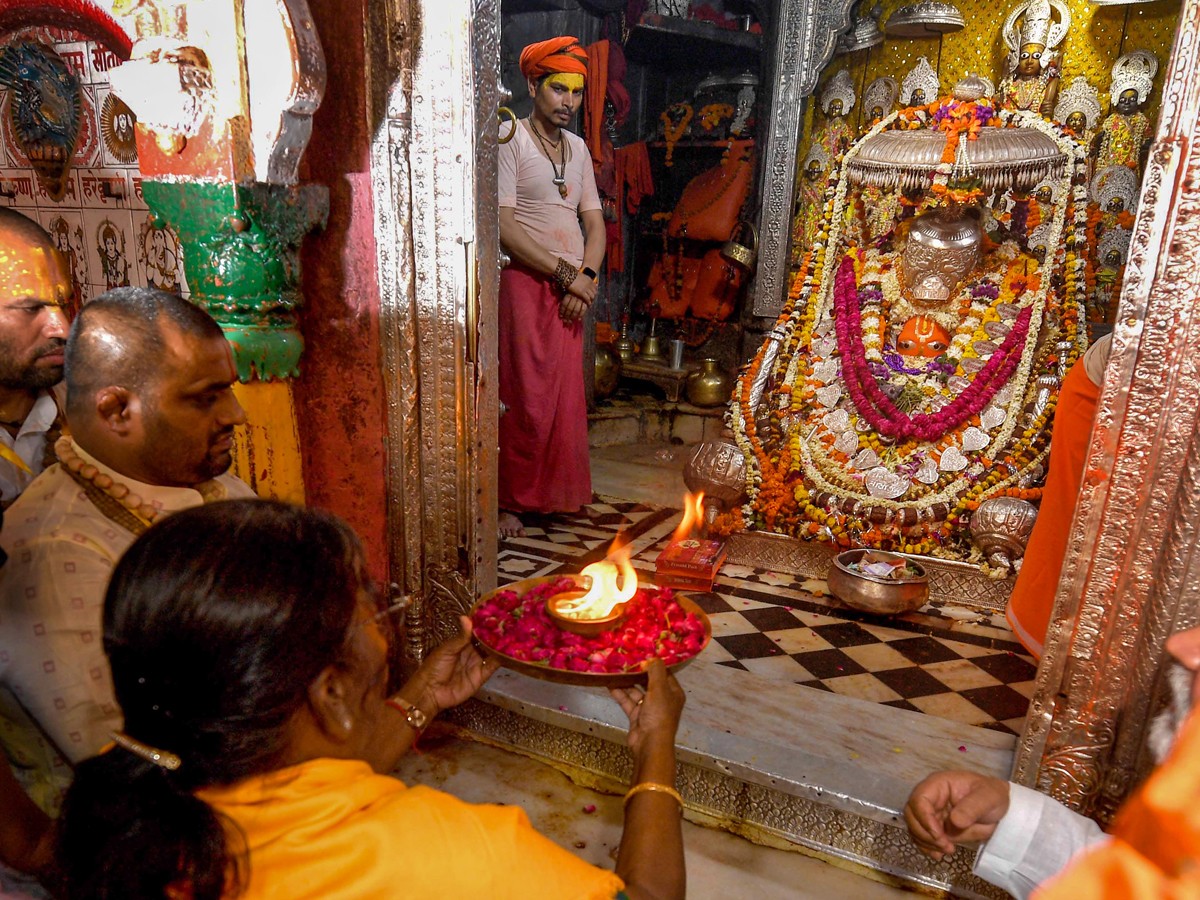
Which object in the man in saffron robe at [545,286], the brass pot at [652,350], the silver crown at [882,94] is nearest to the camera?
the man in saffron robe at [545,286]

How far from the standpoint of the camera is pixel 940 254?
491cm

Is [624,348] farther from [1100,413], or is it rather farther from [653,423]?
[1100,413]

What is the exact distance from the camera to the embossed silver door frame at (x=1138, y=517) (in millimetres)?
1780

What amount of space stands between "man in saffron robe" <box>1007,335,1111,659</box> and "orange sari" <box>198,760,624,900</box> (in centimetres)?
239

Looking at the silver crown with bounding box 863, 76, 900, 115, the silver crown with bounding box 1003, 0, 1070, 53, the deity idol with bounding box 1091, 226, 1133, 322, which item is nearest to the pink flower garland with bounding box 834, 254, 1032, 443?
the deity idol with bounding box 1091, 226, 1133, 322

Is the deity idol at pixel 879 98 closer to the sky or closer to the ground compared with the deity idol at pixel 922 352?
closer to the sky

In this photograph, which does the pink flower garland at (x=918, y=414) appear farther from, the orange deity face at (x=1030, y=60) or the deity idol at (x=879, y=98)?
the deity idol at (x=879, y=98)

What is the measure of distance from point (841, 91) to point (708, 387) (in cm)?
315

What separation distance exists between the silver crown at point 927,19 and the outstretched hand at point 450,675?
20.8 ft

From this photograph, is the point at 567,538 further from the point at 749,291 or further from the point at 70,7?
the point at 749,291

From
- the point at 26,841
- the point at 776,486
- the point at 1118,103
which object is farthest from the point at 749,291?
the point at 26,841

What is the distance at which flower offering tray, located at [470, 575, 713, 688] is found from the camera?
5.52 ft

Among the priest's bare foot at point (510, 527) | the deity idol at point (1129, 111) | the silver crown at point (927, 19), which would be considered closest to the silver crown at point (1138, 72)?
the deity idol at point (1129, 111)

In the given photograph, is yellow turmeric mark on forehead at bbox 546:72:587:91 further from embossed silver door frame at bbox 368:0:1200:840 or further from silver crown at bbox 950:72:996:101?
silver crown at bbox 950:72:996:101
